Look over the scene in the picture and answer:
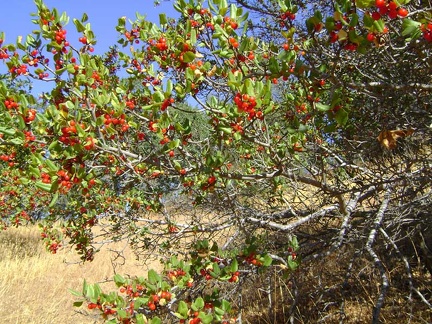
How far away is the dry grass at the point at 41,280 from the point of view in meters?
6.35

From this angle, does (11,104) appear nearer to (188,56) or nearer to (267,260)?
(188,56)

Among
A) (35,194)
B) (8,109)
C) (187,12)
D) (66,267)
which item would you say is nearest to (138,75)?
(187,12)

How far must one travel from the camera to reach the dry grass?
6348 millimetres

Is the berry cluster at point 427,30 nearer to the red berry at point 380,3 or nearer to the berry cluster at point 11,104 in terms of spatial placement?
the red berry at point 380,3

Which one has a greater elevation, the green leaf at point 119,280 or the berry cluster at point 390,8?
the berry cluster at point 390,8

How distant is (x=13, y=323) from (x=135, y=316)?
195 inches

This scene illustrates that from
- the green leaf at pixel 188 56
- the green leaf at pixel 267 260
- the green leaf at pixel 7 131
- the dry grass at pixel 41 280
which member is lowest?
the dry grass at pixel 41 280

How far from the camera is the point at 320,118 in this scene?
98.1 inches

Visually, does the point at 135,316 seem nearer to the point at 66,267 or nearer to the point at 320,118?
the point at 320,118

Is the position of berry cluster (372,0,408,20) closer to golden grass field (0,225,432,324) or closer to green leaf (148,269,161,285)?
green leaf (148,269,161,285)

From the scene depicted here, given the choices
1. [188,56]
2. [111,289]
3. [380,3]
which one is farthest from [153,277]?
[111,289]

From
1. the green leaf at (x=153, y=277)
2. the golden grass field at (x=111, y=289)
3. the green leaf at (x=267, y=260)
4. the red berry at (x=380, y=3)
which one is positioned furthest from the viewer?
the golden grass field at (x=111, y=289)

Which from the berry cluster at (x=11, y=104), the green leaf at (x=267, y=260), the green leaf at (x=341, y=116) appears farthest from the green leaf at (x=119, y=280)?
the green leaf at (x=341, y=116)

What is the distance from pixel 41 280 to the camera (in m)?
8.34
